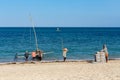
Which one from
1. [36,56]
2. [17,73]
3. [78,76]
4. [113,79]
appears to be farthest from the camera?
[36,56]

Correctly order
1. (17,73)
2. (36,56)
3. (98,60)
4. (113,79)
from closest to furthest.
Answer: (113,79) < (17,73) < (98,60) < (36,56)

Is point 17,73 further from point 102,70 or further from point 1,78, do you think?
point 102,70

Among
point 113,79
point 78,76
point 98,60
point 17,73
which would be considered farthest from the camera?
point 98,60

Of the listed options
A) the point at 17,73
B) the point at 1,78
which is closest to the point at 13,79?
the point at 1,78

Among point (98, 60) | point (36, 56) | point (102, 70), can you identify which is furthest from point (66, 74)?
point (36, 56)

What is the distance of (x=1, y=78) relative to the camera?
20734 millimetres

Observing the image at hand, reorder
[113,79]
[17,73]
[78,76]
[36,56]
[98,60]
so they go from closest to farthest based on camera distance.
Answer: [113,79] → [78,76] → [17,73] → [98,60] → [36,56]

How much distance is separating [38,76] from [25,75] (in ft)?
3.54

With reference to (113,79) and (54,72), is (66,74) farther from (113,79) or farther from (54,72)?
(113,79)

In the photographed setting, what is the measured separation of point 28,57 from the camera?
120 feet

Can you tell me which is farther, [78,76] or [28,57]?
[28,57]

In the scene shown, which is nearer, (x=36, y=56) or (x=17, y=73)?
(x=17, y=73)

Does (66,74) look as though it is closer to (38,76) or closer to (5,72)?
(38,76)

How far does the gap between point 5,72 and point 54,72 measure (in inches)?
134
